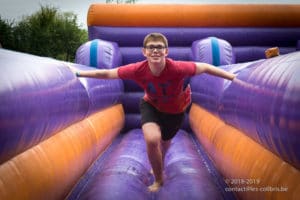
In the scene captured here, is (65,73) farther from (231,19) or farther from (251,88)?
(231,19)

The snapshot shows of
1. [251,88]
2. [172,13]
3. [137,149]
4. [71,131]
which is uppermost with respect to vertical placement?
[172,13]

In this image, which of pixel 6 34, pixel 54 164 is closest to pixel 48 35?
pixel 6 34

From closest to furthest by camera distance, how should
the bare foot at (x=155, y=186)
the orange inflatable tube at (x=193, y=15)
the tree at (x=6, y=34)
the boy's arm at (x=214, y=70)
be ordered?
the bare foot at (x=155, y=186), the boy's arm at (x=214, y=70), the orange inflatable tube at (x=193, y=15), the tree at (x=6, y=34)

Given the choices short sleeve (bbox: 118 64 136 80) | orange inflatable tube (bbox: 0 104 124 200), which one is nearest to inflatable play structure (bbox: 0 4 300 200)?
orange inflatable tube (bbox: 0 104 124 200)

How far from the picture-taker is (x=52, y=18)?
9.41 meters

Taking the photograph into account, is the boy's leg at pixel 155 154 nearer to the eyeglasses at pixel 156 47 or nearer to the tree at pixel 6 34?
the eyeglasses at pixel 156 47

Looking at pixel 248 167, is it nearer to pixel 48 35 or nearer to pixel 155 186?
pixel 155 186

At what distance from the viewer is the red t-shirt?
6.44 ft

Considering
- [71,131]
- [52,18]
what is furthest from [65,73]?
[52,18]

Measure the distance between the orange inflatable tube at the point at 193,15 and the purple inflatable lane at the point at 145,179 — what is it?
173 cm

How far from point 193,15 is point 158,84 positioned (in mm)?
2058

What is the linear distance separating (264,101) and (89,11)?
2.92m

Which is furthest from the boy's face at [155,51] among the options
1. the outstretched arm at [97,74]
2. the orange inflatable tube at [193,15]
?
the orange inflatable tube at [193,15]

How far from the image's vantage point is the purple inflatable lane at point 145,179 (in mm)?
1598
